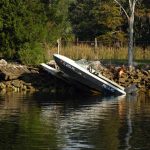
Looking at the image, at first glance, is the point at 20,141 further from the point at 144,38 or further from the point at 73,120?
the point at 144,38

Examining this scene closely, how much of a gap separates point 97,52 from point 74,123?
120 feet

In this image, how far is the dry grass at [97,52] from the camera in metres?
62.8

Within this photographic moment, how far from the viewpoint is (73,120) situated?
28.6 metres

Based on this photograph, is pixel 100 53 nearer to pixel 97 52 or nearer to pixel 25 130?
pixel 97 52

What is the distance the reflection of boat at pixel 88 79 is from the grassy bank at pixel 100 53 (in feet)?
46.1

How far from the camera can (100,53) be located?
210 ft

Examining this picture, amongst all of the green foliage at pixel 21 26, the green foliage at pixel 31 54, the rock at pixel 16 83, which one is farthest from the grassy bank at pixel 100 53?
the rock at pixel 16 83

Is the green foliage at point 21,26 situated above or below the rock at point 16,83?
above

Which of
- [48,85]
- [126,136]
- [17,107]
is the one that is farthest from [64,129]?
[48,85]

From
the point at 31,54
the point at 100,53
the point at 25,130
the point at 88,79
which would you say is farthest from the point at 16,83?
the point at 25,130

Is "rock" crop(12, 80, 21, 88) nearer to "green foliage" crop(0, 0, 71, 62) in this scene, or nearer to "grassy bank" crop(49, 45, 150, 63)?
"green foliage" crop(0, 0, 71, 62)

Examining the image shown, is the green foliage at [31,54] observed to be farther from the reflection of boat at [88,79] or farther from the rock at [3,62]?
the reflection of boat at [88,79]

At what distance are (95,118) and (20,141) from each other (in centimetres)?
728

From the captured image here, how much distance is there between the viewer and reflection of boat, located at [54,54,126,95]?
44.7 metres
